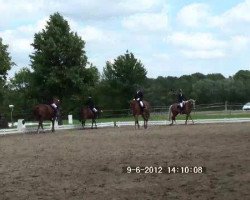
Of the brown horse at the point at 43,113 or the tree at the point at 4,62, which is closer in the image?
the brown horse at the point at 43,113

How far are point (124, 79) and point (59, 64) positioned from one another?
20.1 metres

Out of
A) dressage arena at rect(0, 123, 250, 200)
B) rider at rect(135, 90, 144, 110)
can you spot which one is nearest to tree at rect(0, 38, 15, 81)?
rider at rect(135, 90, 144, 110)

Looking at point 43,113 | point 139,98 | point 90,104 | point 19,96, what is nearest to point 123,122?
point 90,104

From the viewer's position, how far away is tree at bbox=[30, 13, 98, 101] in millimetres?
43969

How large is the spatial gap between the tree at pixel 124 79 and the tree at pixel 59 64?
17.9 meters

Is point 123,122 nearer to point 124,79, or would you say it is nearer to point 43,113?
point 43,113

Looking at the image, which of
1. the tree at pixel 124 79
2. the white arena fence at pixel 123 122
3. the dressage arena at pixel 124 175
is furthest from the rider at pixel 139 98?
the tree at pixel 124 79

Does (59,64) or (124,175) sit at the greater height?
(59,64)

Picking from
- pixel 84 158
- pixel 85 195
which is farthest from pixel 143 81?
pixel 85 195

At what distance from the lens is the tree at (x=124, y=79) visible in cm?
6334

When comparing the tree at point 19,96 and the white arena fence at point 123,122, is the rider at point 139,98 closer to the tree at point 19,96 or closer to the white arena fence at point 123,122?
the white arena fence at point 123,122

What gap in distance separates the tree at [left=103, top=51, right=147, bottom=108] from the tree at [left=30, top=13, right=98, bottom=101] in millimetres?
17868

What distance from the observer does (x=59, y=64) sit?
44.9 metres

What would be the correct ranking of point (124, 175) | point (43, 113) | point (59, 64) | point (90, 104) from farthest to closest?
point (59, 64)
point (90, 104)
point (43, 113)
point (124, 175)
